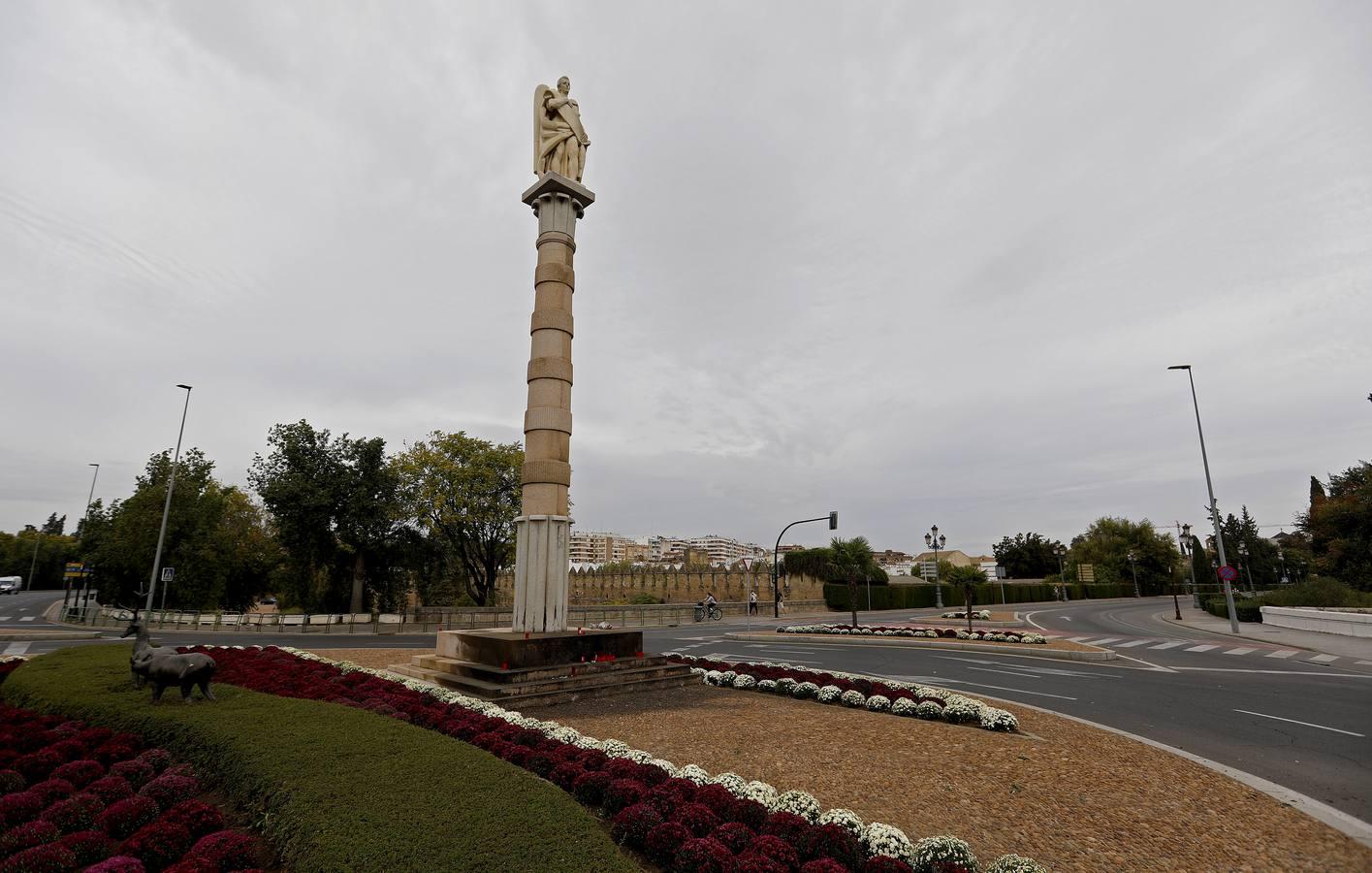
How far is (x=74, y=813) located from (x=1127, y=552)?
92.4m

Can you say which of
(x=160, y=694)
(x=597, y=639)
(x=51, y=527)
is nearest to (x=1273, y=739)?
(x=597, y=639)

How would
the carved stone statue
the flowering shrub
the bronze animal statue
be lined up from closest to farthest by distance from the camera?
1. the bronze animal statue
2. the carved stone statue
3. the flowering shrub

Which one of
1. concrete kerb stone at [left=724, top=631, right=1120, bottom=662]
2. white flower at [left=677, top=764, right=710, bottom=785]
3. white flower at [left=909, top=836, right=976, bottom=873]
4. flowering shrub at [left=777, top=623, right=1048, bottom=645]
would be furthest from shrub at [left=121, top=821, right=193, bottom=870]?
flowering shrub at [left=777, top=623, right=1048, bottom=645]

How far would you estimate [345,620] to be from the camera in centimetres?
Answer: 3541

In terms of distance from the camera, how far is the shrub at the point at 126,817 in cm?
539

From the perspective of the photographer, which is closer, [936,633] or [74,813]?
[74,813]

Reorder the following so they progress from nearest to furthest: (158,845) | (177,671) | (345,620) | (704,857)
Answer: (704,857) → (158,845) → (177,671) → (345,620)

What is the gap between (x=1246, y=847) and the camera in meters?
5.57

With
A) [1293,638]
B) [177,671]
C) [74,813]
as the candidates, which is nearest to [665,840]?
[74,813]

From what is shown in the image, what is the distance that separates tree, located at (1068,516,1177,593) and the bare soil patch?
8350 cm

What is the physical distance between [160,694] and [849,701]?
1089 cm

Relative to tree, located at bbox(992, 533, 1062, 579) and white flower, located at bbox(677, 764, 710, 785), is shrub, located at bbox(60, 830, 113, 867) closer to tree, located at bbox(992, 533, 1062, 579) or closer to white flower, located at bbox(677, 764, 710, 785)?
white flower, located at bbox(677, 764, 710, 785)

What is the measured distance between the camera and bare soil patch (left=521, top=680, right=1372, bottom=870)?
5504mm

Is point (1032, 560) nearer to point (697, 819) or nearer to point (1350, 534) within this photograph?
point (1350, 534)
